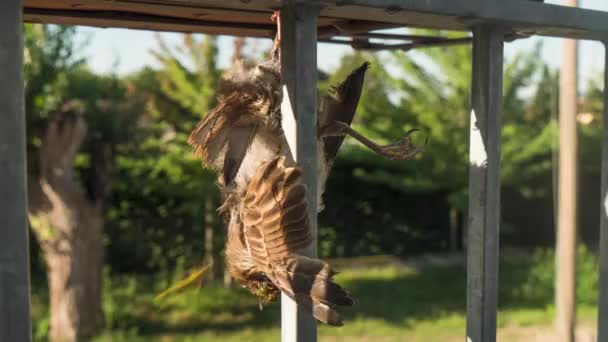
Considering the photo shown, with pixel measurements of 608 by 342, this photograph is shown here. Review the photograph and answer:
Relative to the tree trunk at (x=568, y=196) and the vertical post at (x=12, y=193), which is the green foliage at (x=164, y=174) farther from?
the vertical post at (x=12, y=193)

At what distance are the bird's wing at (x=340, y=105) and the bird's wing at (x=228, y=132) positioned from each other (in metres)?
0.20

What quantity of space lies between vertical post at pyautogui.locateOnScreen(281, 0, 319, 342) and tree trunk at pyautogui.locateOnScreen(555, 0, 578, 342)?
559cm

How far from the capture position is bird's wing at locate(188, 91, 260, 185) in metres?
1.75

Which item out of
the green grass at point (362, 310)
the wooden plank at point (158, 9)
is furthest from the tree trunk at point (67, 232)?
the wooden plank at point (158, 9)

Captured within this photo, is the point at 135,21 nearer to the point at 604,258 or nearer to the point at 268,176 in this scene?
the point at 268,176

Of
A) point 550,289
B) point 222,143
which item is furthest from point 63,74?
point 550,289

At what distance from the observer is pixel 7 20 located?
47.8 inches

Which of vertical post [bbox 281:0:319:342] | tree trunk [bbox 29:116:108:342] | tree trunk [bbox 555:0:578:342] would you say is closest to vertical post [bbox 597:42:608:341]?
vertical post [bbox 281:0:319:342]

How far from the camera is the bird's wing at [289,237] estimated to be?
1.39m

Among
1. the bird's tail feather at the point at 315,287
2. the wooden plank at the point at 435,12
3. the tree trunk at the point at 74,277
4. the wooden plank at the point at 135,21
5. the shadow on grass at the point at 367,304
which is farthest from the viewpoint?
the shadow on grass at the point at 367,304

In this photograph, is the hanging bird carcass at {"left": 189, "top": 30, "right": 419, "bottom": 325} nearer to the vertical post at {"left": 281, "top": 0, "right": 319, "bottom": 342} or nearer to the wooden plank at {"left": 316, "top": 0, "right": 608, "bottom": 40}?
the vertical post at {"left": 281, "top": 0, "right": 319, "bottom": 342}

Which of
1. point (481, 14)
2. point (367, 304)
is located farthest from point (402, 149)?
point (367, 304)

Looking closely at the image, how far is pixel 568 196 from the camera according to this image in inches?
265

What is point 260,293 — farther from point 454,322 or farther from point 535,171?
point 535,171
